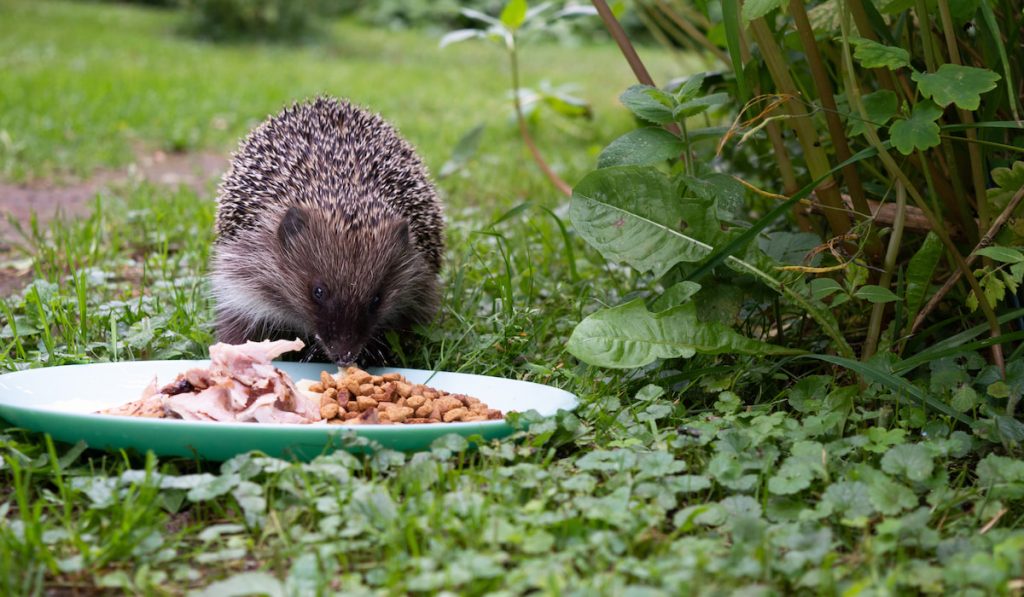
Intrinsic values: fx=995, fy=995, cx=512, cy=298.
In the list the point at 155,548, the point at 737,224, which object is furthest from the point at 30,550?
the point at 737,224

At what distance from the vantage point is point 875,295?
10.4 feet

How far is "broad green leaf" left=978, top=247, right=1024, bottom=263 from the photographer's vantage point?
299cm

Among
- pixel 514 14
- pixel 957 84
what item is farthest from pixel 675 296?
pixel 514 14

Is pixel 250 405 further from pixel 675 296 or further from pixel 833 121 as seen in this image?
pixel 833 121

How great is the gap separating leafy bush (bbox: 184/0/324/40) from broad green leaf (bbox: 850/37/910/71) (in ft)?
49.8

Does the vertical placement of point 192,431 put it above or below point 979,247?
below

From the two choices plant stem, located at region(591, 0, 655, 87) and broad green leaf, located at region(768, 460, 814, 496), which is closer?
broad green leaf, located at region(768, 460, 814, 496)

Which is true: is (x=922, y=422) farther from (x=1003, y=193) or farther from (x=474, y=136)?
(x=474, y=136)

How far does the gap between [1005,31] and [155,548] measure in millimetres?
3367

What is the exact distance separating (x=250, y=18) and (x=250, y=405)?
1516 centimetres

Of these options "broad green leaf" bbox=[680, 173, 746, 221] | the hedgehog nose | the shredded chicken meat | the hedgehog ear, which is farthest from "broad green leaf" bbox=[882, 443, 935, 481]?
the hedgehog ear

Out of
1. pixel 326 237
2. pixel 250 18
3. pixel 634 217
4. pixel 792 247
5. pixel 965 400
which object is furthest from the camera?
pixel 250 18

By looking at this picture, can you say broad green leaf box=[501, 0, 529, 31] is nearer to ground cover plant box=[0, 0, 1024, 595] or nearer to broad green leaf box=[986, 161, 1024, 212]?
ground cover plant box=[0, 0, 1024, 595]

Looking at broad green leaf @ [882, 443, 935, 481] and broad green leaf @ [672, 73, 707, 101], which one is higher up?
broad green leaf @ [672, 73, 707, 101]
